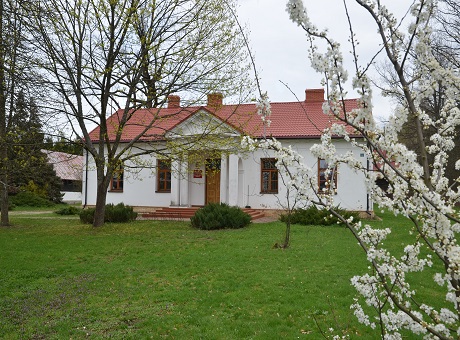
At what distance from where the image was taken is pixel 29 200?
32094mm

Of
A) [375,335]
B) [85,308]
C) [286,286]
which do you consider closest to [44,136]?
[85,308]

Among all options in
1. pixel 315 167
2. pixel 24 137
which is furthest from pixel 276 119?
pixel 24 137

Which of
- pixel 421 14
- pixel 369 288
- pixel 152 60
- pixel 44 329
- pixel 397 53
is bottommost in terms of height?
pixel 44 329

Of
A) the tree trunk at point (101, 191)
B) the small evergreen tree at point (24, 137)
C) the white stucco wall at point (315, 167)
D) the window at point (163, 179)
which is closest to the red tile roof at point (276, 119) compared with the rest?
the white stucco wall at point (315, 167)

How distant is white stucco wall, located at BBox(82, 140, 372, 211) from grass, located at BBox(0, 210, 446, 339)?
20.6 ft

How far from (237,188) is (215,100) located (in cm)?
577

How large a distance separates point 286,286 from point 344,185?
41.6 ft

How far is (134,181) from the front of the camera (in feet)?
71.4

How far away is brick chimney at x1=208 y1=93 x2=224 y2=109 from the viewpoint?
46.6 feet

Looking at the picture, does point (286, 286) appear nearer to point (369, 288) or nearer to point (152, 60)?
point (369, 288)

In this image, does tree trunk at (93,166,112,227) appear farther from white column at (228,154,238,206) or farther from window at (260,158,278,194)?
window at (260,158,278,194)

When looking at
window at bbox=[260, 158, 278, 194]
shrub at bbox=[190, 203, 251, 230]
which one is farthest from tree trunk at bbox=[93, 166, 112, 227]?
window at bbox=[260, 158, 278, 194]

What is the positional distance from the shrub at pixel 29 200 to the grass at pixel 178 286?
68.2 feet

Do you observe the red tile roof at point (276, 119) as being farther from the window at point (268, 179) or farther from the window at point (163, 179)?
the window at point (163, 179)
